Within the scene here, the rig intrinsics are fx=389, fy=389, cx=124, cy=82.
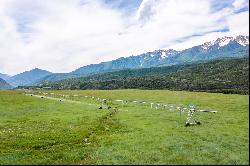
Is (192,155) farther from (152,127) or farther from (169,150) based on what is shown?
(152,127)

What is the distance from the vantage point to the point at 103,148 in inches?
1551

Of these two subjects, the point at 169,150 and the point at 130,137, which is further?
the point at 130,137

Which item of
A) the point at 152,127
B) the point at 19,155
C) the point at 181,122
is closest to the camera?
the point at 19,155

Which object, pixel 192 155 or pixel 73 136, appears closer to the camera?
pixel 192 155

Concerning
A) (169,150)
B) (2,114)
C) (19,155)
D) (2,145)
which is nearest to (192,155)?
(169,150)

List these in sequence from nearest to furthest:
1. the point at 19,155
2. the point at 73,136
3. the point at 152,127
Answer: the point at 19,155 → the point at 73,136 → the point at 152,127

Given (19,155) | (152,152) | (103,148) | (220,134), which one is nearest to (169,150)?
(152,152)

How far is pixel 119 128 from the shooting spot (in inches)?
2180

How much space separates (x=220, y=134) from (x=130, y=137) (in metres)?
10.3

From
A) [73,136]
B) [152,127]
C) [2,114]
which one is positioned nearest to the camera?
[73,136]

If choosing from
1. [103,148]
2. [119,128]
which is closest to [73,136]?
[119,128]

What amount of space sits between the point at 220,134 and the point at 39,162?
826 inches

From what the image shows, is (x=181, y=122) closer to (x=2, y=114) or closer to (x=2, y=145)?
(x=2, y=145)

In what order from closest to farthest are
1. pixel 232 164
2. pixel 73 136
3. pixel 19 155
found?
pixel 232 164, pixel 19 155, pixel 73 136
